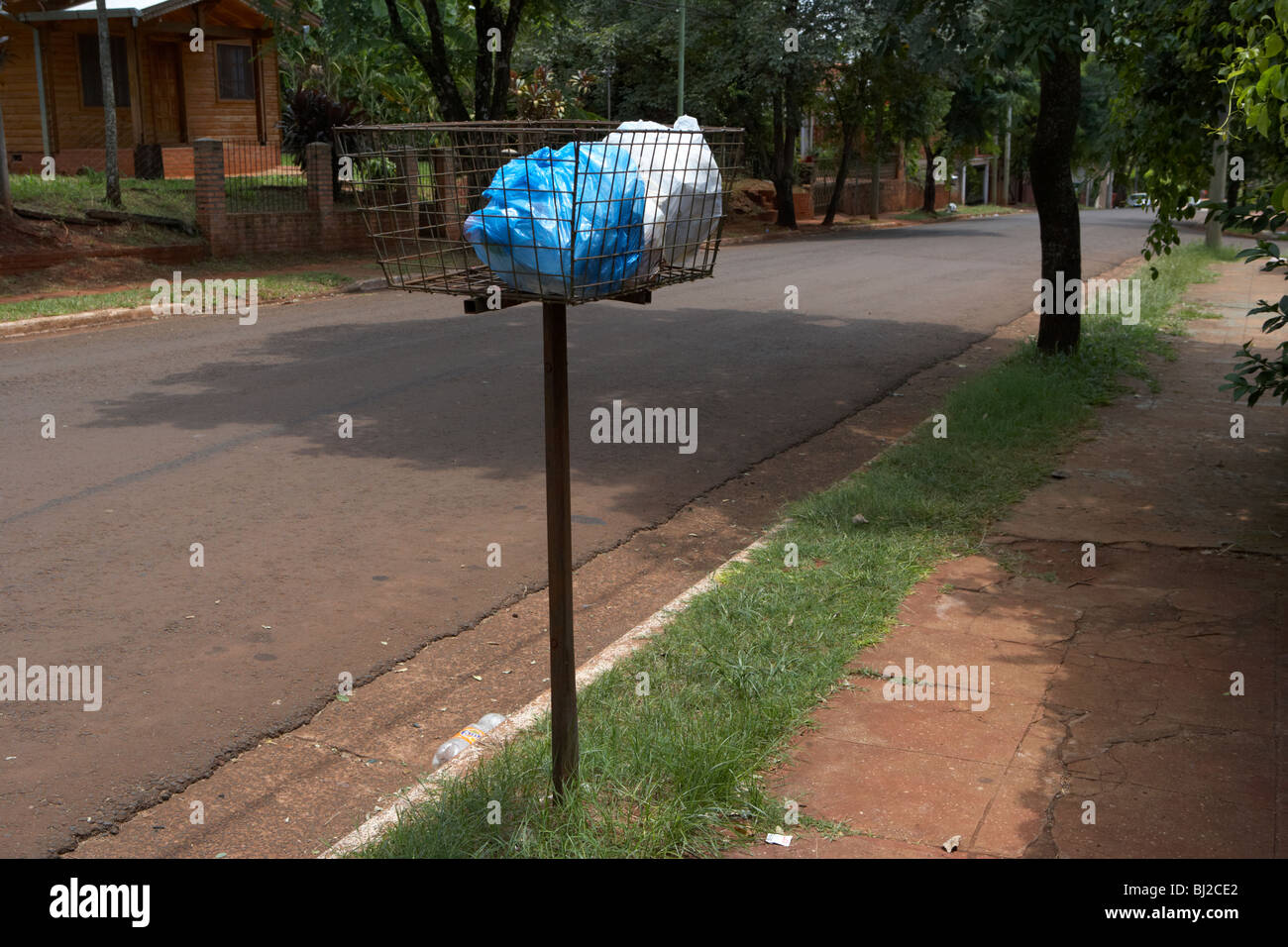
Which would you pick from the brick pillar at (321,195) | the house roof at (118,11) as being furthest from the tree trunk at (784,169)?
the house roof at (118,11)

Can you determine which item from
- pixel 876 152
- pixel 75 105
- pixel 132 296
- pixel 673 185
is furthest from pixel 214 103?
pixel 673 185

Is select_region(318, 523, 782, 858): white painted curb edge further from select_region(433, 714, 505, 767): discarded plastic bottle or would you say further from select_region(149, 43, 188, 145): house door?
select_region(149, 43, 188, 145): house door

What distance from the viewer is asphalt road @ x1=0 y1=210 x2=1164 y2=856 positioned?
4453mm

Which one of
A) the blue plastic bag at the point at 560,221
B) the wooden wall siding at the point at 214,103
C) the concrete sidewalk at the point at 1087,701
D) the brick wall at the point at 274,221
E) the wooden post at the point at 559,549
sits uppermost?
the wooden wall siding at the point at 214,103

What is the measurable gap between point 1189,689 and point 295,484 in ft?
16.4

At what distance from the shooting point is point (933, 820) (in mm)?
3510

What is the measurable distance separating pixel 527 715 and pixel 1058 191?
26.4 feet

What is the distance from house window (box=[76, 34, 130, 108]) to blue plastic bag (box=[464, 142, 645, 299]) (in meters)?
26.3

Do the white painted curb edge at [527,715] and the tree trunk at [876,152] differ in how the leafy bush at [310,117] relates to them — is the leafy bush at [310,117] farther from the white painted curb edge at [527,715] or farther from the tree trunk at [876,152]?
the white painted curb edge at [527,715]

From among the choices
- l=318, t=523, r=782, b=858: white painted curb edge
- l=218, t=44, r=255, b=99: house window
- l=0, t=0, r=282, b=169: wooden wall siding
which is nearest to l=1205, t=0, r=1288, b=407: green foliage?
l=318, t=523, r=782, b=858: white painted curb edge

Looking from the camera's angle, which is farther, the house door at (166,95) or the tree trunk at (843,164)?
the tree trunk at (843,164)

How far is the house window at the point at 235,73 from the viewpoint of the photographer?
Result: 28.1 m

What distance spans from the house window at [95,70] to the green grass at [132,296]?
1120cm

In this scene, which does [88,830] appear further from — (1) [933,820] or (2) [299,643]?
(1) [933,820]
